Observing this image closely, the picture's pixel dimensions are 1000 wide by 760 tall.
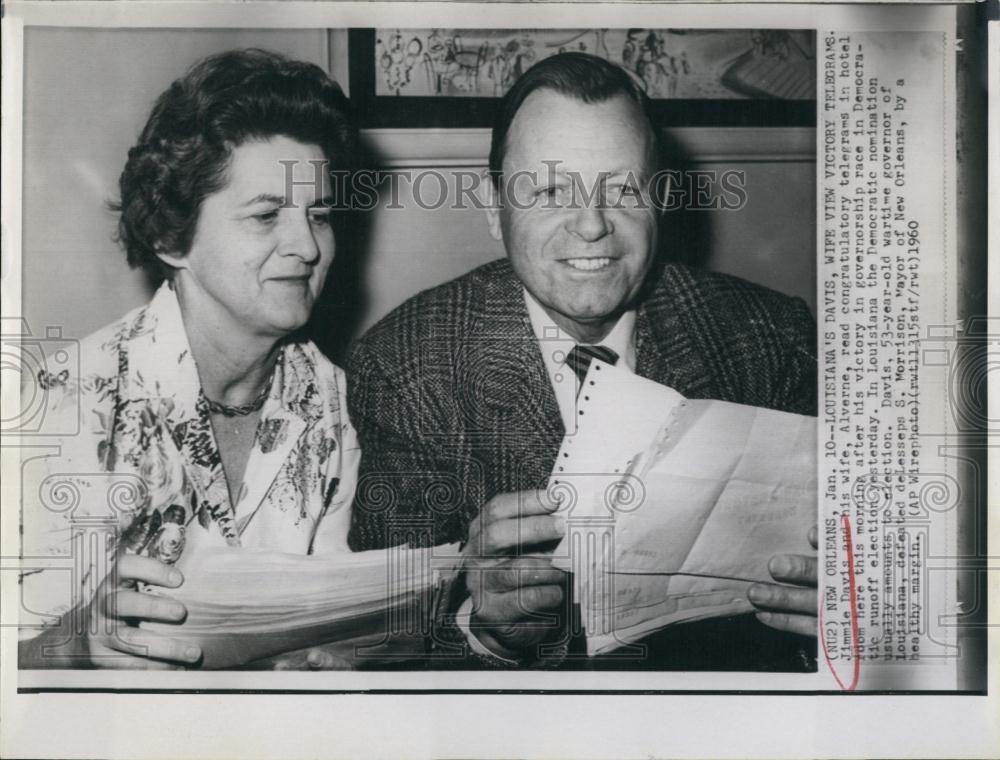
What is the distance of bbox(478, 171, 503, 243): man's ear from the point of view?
6.76 ft

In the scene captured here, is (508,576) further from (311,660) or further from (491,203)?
(491,203)

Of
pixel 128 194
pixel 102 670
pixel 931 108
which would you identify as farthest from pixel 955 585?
pixel 128 194

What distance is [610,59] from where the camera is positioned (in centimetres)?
207

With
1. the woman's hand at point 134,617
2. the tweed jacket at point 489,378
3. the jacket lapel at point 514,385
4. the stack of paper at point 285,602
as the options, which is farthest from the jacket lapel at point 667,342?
the woman's hand at point 134,617

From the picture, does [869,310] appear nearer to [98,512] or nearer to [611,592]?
[611,592]

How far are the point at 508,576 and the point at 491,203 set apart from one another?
82cm

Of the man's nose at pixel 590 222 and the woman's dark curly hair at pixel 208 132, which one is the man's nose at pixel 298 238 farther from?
the man's nose at pixel 590 222

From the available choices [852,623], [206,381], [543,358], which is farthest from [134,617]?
[852,623]

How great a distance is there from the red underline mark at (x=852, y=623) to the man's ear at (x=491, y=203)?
1.00 m

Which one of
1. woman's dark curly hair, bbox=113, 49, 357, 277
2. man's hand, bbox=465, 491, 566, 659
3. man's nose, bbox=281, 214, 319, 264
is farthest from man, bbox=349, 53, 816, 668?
woman's dark curly hair, bbox=113, 49, 357, 277

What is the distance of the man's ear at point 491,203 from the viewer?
2.06 m

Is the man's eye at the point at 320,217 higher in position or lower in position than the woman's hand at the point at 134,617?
higher

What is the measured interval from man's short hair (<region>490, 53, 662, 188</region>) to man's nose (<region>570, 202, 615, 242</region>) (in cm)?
16

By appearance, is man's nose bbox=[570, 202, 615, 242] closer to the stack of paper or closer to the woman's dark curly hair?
the woman's dark curly hair
